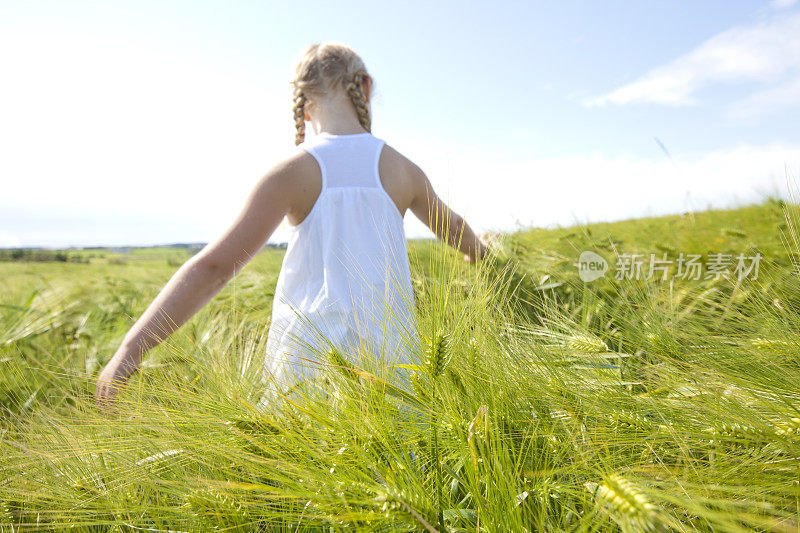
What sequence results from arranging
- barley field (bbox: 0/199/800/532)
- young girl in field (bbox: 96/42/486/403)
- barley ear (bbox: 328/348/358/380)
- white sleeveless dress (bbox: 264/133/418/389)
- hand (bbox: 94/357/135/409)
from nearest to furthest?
barley field (bbox: 0/199/800/532) < barley ear (bbox: 328/348/358/380) < hand (bbox: 94/357/135/409) < young girl in field (bbox: 96/42/486/403) < white sleeveless dress (bbox: 264/133/418/389)

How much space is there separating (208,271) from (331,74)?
2.68 feet

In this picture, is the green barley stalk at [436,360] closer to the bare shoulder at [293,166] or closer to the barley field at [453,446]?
the barley field at [453,446]

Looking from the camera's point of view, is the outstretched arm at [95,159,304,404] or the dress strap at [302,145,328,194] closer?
the outstretched arm at [95,159,304,404]

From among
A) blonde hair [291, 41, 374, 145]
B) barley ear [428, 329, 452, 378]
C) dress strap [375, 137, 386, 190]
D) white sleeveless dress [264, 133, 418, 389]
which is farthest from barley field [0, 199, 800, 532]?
blonde hair [291, 41, 374, 145]

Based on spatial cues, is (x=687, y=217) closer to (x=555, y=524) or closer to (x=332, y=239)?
(x=332, y=239)

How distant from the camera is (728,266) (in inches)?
73.1

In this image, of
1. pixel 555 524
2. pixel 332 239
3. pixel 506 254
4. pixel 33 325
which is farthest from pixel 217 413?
pixel 33 325

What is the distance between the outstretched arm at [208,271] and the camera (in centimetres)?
118

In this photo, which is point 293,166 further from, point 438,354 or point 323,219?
point 438,354

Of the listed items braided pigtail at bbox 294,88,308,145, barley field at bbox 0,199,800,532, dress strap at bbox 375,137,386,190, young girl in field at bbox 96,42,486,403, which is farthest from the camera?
braided pigtail at bbox 294,88,308,145

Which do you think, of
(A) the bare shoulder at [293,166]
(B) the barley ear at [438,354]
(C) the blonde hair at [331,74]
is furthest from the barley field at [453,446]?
(C) the blonde hair at [331,74]
